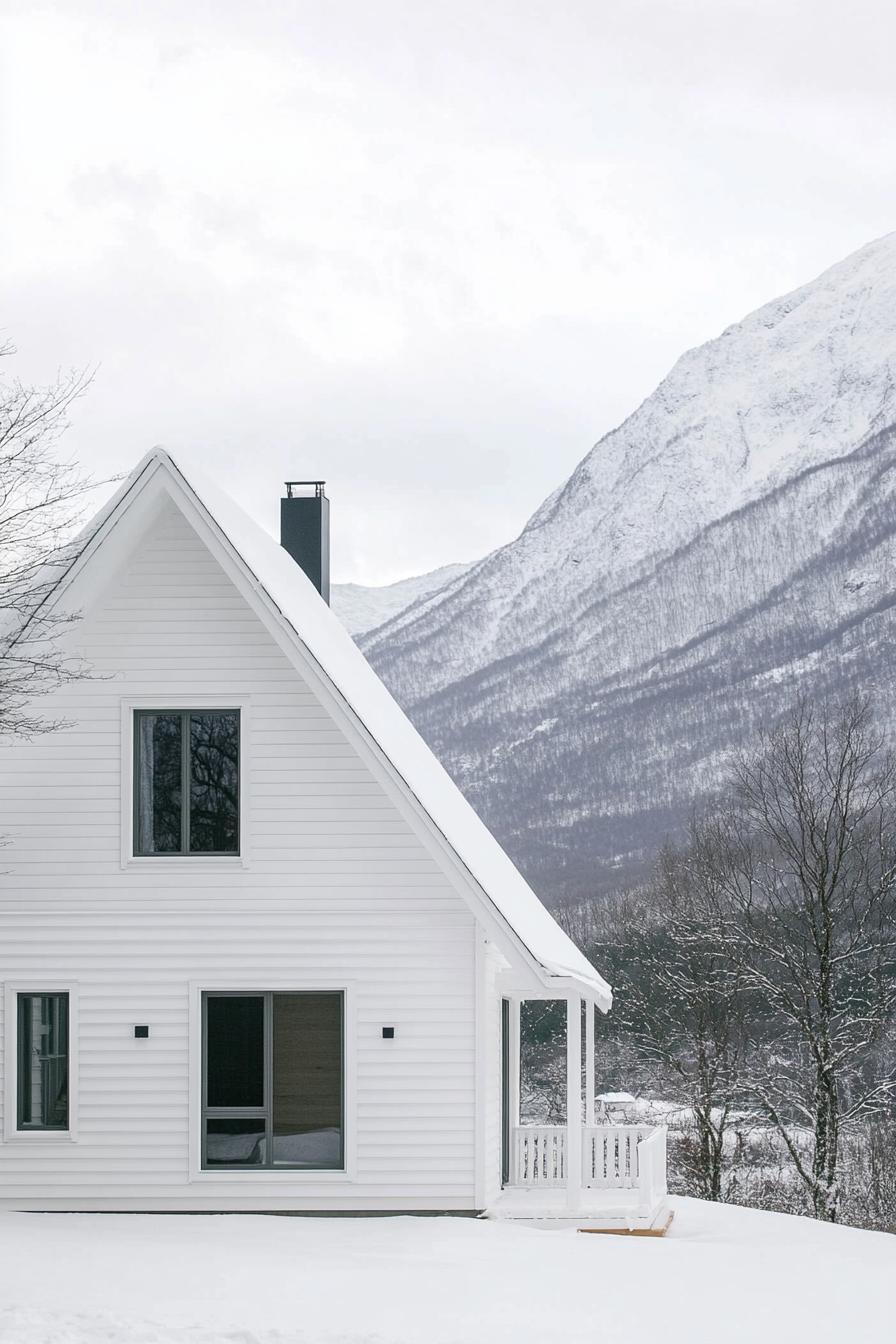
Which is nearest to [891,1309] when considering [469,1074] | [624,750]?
[469,1074]

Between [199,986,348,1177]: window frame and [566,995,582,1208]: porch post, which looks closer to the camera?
[199,986,348,1177]: window frame

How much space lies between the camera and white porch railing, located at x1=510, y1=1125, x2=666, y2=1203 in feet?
57.1

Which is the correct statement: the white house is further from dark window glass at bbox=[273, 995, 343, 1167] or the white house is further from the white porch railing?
the white porch railing

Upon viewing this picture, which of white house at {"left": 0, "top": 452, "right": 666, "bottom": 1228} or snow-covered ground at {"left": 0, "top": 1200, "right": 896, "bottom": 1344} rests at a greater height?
white house at {"left": 0, "top": 452, "right": 666, "bottom": 1228}

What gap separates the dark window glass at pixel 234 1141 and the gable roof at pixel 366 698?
3010 mm

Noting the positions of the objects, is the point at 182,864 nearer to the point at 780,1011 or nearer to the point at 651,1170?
the point at 651,1170

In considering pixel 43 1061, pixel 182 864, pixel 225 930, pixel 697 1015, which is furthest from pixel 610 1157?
pixel 697 1015

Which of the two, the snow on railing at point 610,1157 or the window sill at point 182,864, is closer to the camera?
the window sill at point 182,864

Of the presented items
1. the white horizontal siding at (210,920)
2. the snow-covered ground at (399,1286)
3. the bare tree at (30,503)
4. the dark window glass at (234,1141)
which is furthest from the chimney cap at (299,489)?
the snow-covered ground at (399,1286)

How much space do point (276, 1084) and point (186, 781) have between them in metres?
2.86

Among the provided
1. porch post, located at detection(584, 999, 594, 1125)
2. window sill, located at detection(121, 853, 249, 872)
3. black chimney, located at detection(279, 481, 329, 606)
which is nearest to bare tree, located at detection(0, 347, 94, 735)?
window sill, located at detection(121, 853, 249, 872)

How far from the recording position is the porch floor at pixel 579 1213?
15.8 meters

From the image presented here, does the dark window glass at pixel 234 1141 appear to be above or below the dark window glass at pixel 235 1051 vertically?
below

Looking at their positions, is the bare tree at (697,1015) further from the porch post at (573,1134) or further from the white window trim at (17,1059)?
the white window trim at (17,1059)
